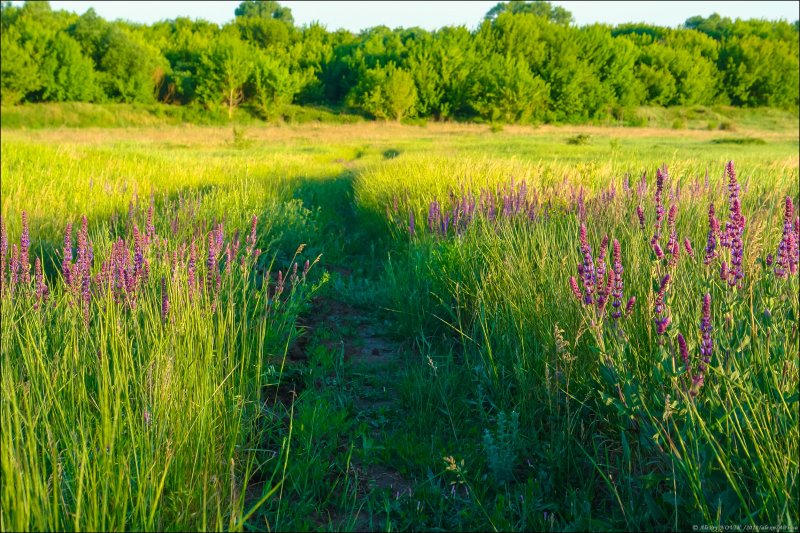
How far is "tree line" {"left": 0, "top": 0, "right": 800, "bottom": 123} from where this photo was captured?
50531mm

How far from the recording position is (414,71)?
5422 centimetres

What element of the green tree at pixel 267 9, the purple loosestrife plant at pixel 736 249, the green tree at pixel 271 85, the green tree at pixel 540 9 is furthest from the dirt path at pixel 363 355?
the green tree at pixel 540 9

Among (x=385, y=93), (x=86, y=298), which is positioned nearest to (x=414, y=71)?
(x=385, y=93)

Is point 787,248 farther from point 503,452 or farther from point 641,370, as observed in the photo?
point 503,452

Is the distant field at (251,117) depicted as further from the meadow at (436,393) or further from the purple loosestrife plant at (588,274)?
the purple loosestrife plant at (588,274)

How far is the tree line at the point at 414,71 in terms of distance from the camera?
50.5 meters

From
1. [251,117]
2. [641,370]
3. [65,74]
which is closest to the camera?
[641,370]

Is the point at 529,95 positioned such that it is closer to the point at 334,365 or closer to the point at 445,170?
the point at 445,170

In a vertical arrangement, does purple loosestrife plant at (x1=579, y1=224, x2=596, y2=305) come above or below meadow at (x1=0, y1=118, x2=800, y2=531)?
above

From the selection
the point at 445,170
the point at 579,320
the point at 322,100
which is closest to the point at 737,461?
the point at 579,320

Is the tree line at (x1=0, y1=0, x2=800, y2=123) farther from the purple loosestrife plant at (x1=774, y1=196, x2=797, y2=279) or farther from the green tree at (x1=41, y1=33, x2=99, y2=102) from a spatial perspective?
the purple loosestrife plant at (x1=774, y1=196, x2=797, y2=279)

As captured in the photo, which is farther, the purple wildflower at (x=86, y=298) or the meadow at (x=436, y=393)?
the purple wildflower at (x=86, y=298)

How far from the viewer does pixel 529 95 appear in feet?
174

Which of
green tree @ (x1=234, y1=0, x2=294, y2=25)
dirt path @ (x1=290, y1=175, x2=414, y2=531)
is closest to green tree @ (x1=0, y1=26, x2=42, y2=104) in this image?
dirt path @ (x1=290, y1=175, x2=414, y2=531)
